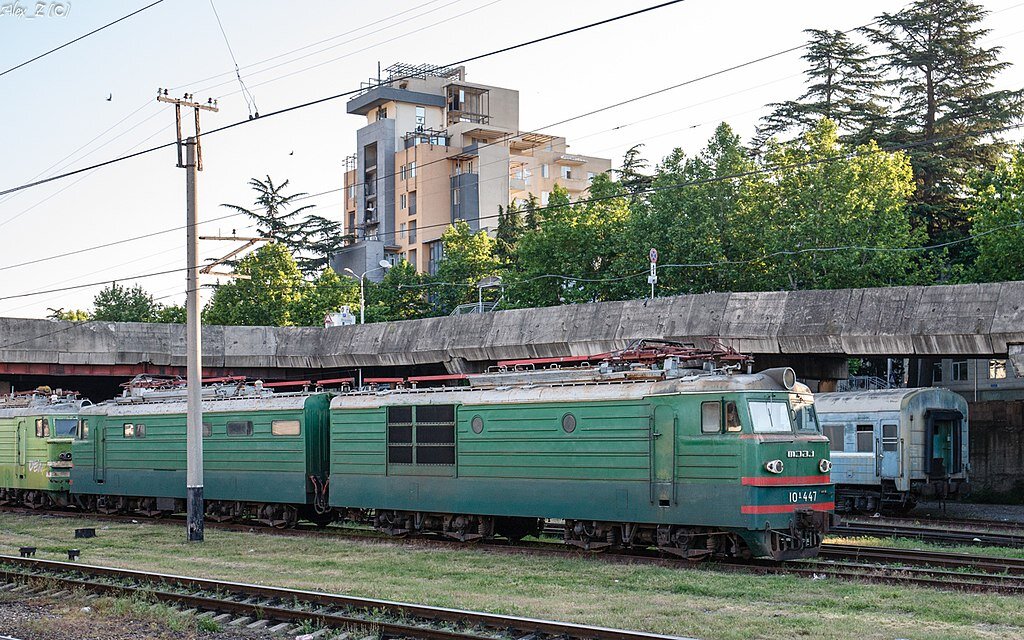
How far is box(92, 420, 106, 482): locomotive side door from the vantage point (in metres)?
32.1

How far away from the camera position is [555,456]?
2044 cm

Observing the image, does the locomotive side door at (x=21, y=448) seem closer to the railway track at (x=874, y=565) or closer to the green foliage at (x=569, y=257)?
the railway track at (x=874, y=565)

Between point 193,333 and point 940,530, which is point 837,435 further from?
point 193,333

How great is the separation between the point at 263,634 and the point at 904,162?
44787mm

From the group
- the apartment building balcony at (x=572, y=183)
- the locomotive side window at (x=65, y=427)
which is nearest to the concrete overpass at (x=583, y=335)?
the locomotive side window at (x=65, y=427)

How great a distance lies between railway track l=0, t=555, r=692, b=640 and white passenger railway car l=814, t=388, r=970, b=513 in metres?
18.3

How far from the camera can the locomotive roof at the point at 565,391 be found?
59.6 feet

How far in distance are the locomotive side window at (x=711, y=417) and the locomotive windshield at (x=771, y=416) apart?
1.69 ft

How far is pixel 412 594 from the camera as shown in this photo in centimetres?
1580

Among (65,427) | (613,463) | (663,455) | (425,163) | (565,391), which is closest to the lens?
(663,455)

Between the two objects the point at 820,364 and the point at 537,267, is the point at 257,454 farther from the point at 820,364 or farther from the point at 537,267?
the point at 537,267

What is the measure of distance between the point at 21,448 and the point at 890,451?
25807 millimetres

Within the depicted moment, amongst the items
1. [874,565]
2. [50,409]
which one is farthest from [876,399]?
[50,409]

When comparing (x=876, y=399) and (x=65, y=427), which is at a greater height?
(x=876, y=399)
